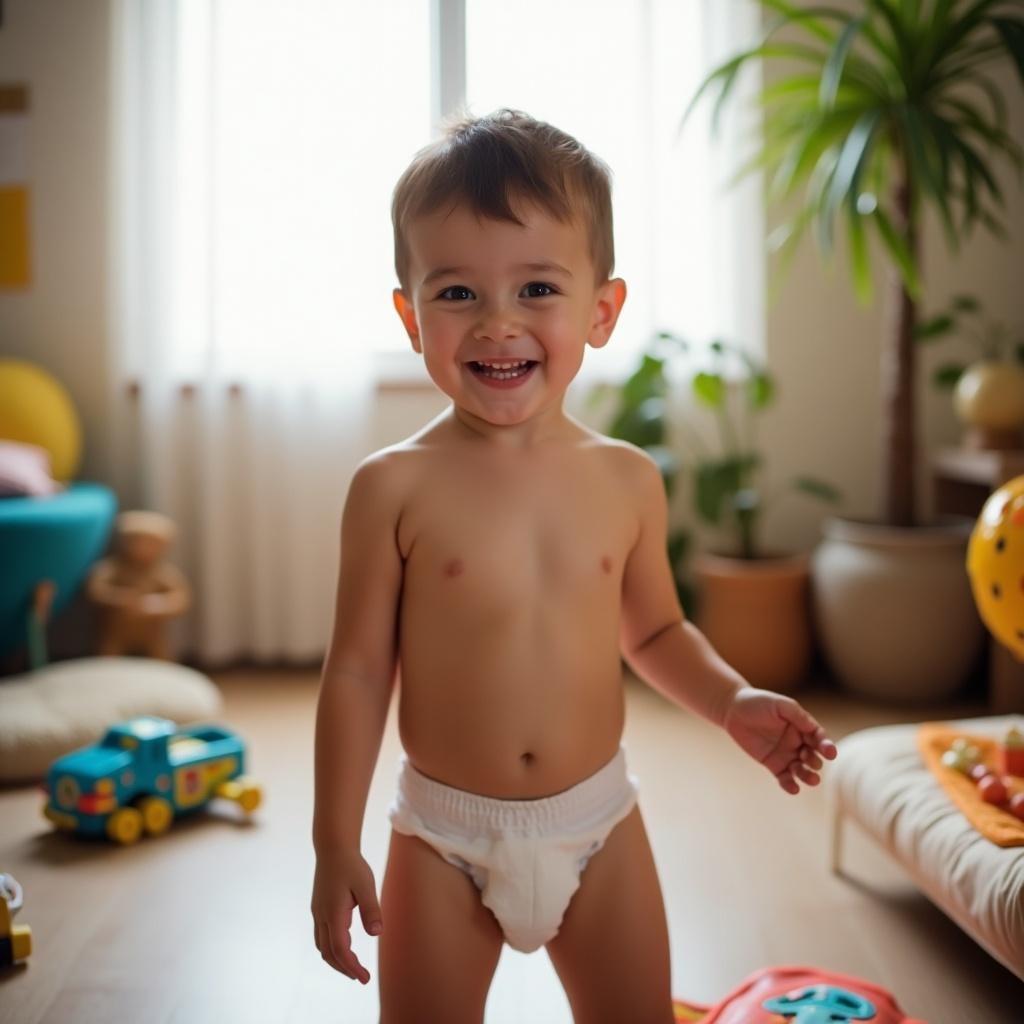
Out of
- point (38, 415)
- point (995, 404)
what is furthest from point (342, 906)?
point (38, 415)

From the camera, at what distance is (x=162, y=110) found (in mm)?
2930

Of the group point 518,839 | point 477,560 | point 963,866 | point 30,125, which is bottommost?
point 963,866

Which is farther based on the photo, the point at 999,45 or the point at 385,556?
the point at 999,45

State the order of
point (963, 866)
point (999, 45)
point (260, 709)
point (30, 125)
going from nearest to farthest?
1. point (963, 866)
2. point (999, 45)
3. point (260, 709)
4. point (30, 125)

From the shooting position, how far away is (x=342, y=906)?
3.14 ft

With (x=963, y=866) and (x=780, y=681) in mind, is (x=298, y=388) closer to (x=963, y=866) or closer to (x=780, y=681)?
(x=780, y=681)

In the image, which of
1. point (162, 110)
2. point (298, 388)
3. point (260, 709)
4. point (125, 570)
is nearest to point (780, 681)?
point (260, 709)

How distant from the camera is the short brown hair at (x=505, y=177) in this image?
38.9 inches

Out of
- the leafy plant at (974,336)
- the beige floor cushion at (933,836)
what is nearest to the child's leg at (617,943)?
the beige floor cushion at (933,836)

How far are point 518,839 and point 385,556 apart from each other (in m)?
0.27

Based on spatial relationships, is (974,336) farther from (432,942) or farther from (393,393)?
(432,942)

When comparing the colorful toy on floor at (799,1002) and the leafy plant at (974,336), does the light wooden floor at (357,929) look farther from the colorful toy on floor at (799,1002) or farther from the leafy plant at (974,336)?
the leafy plant at (974,336)

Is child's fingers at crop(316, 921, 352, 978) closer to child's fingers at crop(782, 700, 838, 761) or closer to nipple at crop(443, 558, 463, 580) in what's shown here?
nipple at crop(443, 558, 463, 580)

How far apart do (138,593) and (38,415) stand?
19.6 inches
